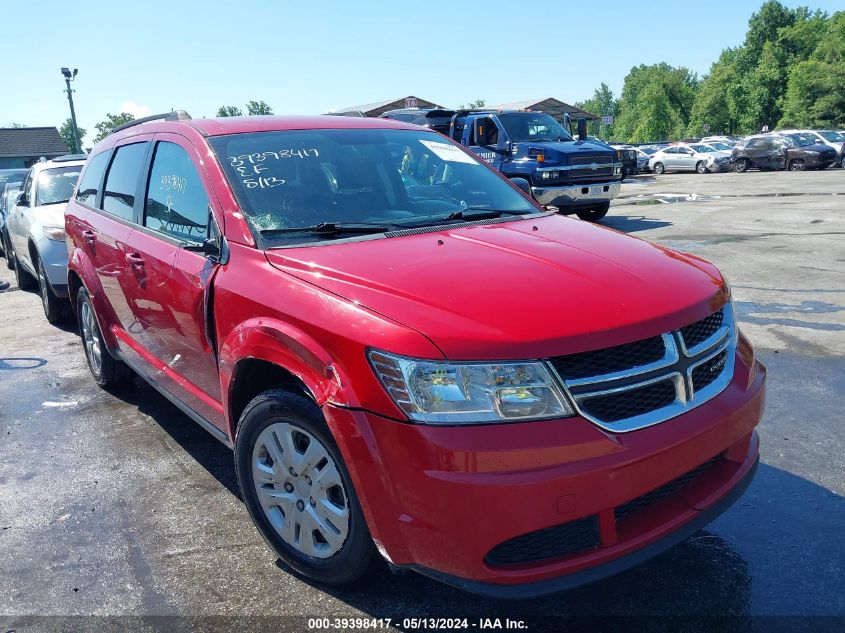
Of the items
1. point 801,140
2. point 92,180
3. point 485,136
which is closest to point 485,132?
point 485,136

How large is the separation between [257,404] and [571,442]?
126 centimetres

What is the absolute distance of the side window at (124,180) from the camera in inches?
166

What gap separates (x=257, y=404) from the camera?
274 cm

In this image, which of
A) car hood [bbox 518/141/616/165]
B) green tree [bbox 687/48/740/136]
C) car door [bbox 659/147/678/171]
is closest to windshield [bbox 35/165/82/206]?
car hood [bbox 518/141/616/165]

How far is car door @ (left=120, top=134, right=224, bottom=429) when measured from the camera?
3.25 metres

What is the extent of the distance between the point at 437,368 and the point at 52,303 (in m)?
6.69

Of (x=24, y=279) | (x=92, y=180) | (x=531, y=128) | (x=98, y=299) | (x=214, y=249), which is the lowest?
(x=24, y=279)

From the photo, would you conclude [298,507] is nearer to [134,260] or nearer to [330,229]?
[330,229]

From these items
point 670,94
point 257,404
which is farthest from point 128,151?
point 670,94

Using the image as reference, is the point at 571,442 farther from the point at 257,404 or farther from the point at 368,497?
the point at 257,404

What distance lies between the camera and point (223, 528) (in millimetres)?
3295

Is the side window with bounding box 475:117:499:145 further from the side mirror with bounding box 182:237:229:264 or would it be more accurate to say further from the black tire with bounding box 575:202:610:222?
the side mirror with bounding box 182:237:229:264

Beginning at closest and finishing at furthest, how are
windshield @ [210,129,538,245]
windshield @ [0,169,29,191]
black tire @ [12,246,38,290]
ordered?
windshield @ [210,129,538,245] < black tire @ [12,246,38,290] < windshield @ [0,169,29,191]

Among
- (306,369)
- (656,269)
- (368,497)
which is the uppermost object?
(656,269)
